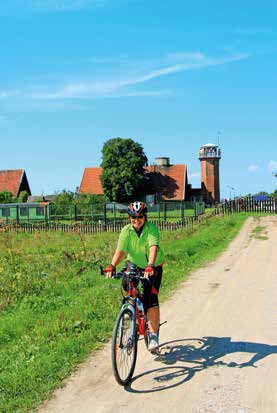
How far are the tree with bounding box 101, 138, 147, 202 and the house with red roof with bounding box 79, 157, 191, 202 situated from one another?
378 centimetres

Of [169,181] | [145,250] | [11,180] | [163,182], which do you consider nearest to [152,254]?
[145,250]

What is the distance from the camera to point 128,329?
5328 mm

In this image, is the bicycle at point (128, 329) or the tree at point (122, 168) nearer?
the bicycle at point (128, 329)

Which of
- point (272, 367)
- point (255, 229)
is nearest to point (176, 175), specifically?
point (255, 229)

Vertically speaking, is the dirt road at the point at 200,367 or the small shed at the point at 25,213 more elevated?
the small shed at the point at 25,213

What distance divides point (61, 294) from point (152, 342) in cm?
595

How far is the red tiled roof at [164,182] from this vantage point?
73375mm

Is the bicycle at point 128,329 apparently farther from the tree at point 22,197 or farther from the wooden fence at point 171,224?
the tree at point 22,197

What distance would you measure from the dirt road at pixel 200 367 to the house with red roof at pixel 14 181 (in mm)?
69164

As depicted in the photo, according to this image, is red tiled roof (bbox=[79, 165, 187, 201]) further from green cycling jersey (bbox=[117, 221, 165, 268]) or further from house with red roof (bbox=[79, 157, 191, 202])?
green cycling jersey (bbox=[117, 221, 165, 268])

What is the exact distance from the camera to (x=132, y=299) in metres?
5.51

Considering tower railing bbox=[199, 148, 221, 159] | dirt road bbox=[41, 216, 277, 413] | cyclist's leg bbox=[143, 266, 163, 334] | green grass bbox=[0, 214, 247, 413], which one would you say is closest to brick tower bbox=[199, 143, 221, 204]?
tower railing bbox=[199, 148, 221, 159]

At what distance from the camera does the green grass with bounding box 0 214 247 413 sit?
17.6 feet

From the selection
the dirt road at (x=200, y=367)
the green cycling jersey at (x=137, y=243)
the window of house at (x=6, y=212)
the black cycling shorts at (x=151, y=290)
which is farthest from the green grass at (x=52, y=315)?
the window of house at (x=6, y=212)
